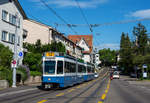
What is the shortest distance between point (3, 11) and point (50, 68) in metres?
14.5

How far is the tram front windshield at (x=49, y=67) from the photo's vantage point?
806 inches

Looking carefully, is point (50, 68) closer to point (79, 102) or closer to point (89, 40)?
point (79, 102)

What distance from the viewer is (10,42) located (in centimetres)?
3306

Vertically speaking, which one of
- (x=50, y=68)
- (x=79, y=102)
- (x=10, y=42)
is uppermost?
(x=10, y=42)

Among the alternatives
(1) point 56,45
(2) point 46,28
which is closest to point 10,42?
(1) point 56,45


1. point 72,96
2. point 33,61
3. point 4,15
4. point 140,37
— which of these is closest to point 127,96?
point 72,96

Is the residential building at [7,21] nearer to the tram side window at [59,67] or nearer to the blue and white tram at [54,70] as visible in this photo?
the blue and white tram at [54,70]

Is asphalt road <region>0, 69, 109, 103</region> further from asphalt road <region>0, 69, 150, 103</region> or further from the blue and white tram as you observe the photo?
the blue and white tram

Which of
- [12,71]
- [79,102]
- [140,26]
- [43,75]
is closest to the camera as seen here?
[79,102]

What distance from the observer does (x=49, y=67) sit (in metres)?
20.5

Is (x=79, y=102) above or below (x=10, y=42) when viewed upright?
below

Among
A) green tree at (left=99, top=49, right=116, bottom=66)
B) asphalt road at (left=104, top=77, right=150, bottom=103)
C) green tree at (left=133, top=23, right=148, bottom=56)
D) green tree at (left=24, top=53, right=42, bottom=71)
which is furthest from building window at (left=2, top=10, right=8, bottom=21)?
green tree at (left=99, top=49, right=116, bottom=66)

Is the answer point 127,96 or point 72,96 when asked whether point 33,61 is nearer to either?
point 72,96

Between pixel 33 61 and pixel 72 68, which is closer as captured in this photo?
pixel 72 68
